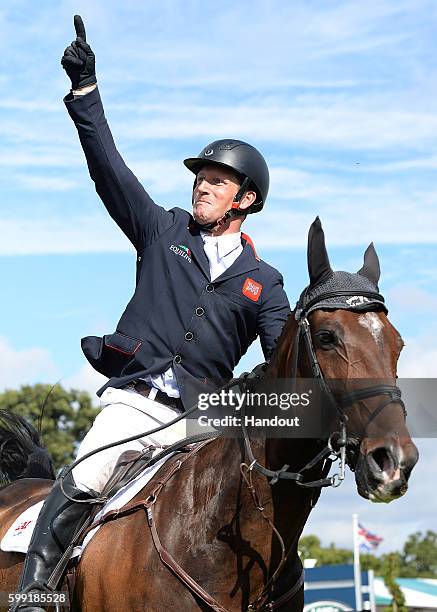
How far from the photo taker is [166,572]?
5.80 m

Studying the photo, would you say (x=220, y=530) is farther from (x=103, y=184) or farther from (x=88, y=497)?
(x=103, y=184)

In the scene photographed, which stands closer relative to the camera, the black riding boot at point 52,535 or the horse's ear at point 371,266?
the horse's ear at point 371,266

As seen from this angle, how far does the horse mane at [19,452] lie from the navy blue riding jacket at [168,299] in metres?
3.18

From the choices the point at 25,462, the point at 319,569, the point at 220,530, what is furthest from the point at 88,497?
the point at 319,569

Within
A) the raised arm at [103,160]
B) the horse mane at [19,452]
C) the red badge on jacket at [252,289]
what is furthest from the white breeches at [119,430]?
the horse mane at [19,452]

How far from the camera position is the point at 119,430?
6965 millimetres

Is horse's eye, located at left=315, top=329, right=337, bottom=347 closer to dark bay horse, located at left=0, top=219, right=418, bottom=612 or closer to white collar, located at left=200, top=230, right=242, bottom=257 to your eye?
dark bay horse, located at left=0, top=219, right=418, bottom=612

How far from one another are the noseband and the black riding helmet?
198cm

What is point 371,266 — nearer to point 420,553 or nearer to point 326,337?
point 326,337

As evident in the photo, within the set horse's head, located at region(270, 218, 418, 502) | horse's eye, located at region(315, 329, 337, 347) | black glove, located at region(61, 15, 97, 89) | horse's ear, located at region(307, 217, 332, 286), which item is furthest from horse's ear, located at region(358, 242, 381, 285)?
black glove, located at region(61, 15, 97, 89)

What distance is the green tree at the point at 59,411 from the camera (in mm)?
41375

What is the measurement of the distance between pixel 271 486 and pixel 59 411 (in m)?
37.7

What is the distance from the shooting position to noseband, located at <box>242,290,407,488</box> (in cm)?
503

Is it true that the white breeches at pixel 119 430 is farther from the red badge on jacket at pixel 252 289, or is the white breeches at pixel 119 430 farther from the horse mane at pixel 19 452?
the horse mane at pixel 19 452
